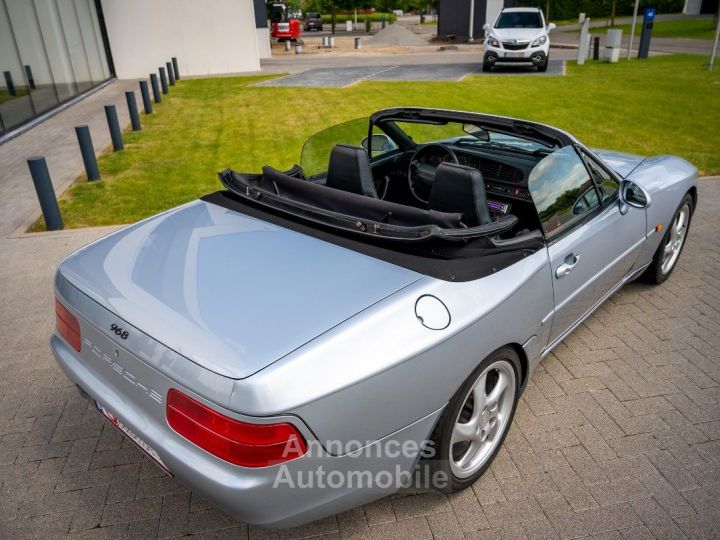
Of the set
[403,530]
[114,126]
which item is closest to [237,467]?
[403,530]

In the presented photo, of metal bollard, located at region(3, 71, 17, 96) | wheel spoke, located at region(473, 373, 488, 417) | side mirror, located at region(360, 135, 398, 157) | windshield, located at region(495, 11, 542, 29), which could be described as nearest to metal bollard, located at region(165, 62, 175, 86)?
metal bollard, located at region(3, 71, 17, 96)

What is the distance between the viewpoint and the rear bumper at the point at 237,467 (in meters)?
1.89

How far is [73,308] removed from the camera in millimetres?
2438

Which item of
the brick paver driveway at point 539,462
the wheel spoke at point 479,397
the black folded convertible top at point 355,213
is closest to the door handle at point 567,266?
the black folded convertible top at point 355,213

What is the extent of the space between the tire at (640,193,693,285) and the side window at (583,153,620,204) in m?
1.02

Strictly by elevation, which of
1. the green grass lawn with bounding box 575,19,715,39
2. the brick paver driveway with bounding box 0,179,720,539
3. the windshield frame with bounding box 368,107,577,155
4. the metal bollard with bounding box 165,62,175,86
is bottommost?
the green grass lawn with bounding box 575,19,715,39

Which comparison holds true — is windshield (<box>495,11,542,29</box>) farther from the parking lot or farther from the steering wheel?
the steering wheel

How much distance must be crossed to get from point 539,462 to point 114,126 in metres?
9.10

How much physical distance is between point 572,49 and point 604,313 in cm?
2626

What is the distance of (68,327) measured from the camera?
2.54 m

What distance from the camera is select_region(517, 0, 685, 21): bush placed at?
4950cm

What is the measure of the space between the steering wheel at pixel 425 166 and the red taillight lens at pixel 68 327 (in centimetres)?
217

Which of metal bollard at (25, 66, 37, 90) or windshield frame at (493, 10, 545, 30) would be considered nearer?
metal bollard at (25, 66, 37, 90)

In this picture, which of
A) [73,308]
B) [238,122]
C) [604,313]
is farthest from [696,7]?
[73,308]
